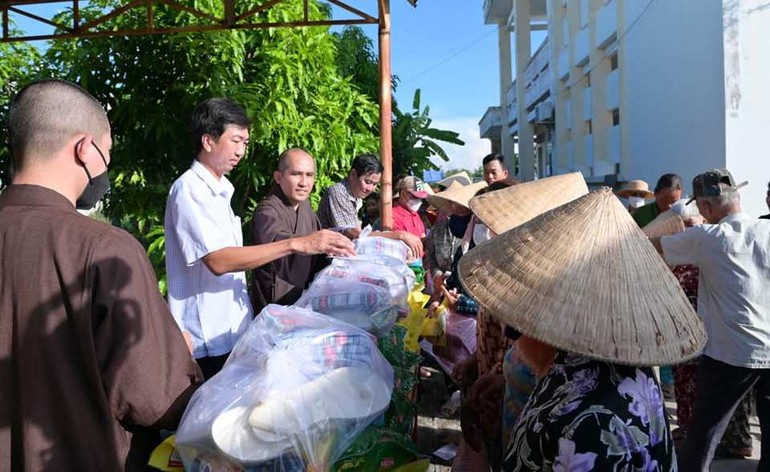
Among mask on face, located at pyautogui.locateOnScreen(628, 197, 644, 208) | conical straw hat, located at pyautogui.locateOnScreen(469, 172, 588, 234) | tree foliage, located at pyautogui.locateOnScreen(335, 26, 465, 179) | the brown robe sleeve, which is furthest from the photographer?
tree foliage, located at pyautogui.locateOnScreen(335, 26, 465, 179)

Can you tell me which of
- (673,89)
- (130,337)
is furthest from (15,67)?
(673,89)

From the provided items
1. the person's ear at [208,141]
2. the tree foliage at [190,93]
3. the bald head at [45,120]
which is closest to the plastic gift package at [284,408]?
the bald head at [45,120]

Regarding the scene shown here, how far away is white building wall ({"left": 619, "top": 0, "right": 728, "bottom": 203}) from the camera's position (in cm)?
769

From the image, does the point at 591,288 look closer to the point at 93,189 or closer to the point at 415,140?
the point at 93,189

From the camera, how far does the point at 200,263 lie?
2.41 m

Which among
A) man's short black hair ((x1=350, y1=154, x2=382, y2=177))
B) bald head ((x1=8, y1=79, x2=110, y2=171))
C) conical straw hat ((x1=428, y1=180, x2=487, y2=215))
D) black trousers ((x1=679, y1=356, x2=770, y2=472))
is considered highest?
man's short black hair ((x1=350, y1=154, x2=382, y2=177))

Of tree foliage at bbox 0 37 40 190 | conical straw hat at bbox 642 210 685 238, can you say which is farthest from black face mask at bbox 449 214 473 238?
tree foliage at bbox 0 37 40 190

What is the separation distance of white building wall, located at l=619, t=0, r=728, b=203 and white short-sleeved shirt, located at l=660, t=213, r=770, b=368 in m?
4.61

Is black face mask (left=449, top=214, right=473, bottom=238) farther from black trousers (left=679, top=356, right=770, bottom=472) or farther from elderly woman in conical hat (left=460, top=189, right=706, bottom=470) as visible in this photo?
elderly woman in conical hat (left=460, top=189, right=706, bottom=470)

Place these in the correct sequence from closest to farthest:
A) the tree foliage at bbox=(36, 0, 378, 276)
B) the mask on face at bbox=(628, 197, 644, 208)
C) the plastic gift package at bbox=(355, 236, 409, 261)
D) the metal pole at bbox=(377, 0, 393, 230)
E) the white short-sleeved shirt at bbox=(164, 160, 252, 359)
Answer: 1. the white short-sleeved shirt at bbox=(164, 160, 252, 359)
2. the plastic gift package at bbox=(355, 236, 409, 261)
3. the metal pole at bbox=(377, 0, 393, 230)
4. the tree foliage at bbox=(36, 0, 378, 276)
5. the mask on face at bbox=(628, 197, 644, 208)

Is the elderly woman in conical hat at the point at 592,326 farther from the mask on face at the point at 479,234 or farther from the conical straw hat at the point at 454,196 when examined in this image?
the conical straw hat at the point at 454,196

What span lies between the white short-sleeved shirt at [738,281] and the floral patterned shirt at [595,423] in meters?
2.34

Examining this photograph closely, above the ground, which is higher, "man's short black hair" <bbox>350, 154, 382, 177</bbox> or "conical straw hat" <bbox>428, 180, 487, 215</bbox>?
"man's short black hair" <bbox>350, 154, 382, 177</bbox>

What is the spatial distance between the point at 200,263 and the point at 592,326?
157 cm
